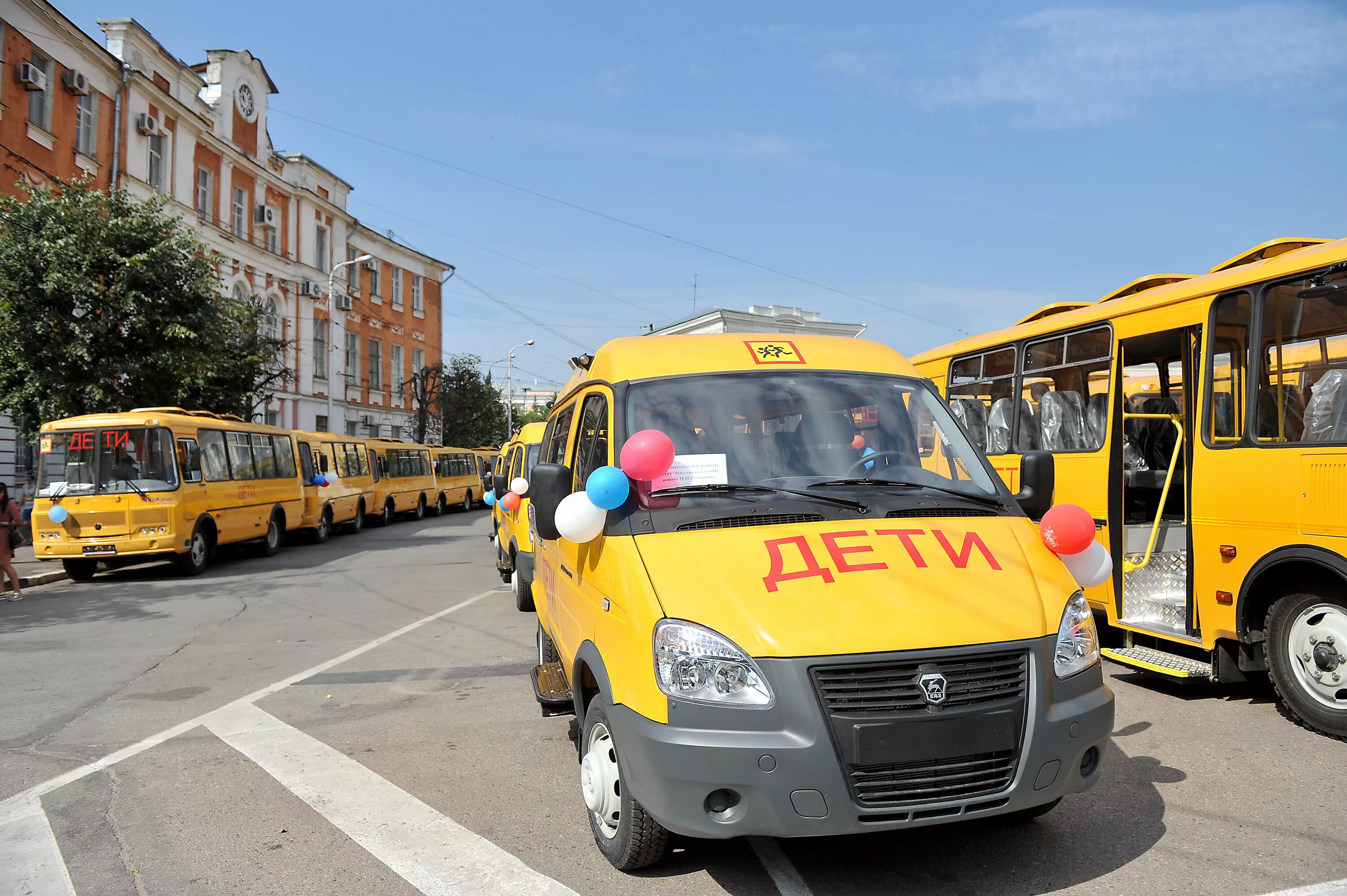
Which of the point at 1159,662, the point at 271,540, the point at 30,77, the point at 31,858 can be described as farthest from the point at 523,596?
the point at 30,77

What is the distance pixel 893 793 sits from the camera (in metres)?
3.20

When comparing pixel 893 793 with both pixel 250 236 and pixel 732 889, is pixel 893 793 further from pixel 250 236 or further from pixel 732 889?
pixel 250 236

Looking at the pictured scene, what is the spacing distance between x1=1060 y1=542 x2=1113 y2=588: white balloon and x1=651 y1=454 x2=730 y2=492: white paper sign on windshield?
1786 mm

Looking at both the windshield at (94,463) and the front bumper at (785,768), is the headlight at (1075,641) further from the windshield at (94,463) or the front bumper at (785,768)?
the windshield at (94,463)

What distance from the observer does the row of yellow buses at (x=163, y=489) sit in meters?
14.6

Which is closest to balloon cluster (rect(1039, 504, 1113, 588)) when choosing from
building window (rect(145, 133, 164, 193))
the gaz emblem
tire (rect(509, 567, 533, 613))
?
the gaz emblem

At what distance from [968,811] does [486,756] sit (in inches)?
119

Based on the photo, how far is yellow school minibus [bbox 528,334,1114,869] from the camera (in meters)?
3.18

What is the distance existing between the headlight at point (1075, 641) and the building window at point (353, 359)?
137ft

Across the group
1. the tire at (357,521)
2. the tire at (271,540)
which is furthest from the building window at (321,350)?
the tire at (271,540)

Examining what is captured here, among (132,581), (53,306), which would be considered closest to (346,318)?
(53,306)

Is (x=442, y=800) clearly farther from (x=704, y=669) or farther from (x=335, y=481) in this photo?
(x=335, y=481)

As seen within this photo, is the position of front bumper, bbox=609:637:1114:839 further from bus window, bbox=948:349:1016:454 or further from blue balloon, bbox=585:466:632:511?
bus window, bbox=948:349:1016:454

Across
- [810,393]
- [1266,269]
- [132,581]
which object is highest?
[1266,269]
